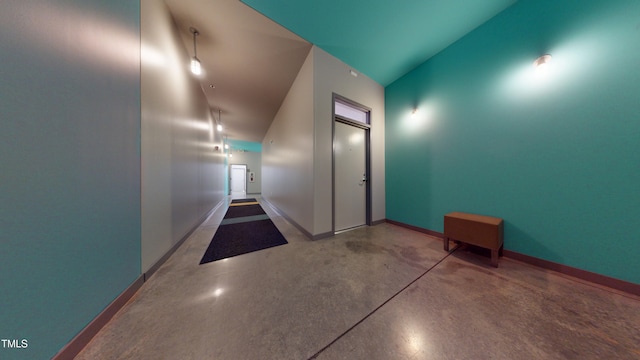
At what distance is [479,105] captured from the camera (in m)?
2.17

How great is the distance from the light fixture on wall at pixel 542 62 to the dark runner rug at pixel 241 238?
12.8ft

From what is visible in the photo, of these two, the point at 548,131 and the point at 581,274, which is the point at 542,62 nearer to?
the point at 548,131

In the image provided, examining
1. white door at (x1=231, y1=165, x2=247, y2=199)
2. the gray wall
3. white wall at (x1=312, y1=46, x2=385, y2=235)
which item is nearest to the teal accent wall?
white door at (x1=231, y1=165, x2=247, y2=199)

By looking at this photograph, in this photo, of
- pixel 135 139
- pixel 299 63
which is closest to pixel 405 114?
pixel 299 63

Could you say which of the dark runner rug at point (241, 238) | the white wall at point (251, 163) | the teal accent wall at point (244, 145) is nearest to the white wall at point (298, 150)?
the dark runner rug at point (241, 238)

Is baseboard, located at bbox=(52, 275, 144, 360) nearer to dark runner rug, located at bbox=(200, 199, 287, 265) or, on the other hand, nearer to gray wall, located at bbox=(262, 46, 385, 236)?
dark runner rug, located at bbox=(200, 199, 287, 265)

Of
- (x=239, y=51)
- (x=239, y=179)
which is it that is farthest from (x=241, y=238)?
(x=239, y=179)

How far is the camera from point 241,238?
266 centimetres

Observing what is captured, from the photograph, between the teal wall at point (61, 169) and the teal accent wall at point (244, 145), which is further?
the teal accent wall at point (244, 145)

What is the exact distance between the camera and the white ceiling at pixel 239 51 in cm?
201

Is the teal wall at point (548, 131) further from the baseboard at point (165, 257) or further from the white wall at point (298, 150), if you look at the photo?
the baseboard at point (165, 257)

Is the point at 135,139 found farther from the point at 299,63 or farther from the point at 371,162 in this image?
the point at 371,162

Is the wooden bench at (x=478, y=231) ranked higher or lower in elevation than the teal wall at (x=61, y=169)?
lower

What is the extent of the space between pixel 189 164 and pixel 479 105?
15.3 ft
